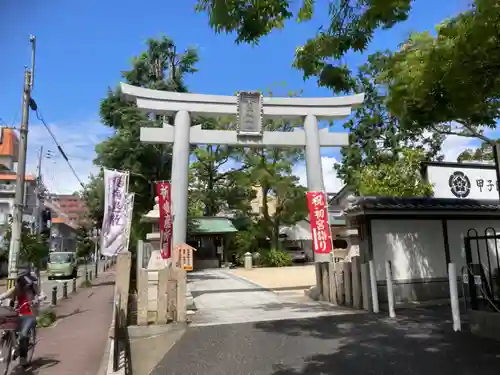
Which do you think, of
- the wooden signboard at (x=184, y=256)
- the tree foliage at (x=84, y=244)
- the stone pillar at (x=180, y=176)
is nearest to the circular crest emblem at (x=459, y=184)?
the stone pillar at (x=180, y=176)

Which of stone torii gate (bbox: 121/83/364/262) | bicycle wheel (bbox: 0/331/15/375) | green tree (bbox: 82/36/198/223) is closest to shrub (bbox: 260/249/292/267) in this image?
green tree (bbox: 82/36/198/223)

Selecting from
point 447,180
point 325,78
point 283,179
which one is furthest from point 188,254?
point 283,179

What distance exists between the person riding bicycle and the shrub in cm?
2423

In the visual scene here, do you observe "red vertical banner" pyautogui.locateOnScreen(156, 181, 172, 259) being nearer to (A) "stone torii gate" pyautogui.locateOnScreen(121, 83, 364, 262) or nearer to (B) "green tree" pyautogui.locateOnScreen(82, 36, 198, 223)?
(A) "stone torii gate" pyautogui.locateOnScreen(121, 83, 364, 262)

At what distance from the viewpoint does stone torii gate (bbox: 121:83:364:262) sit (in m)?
14.4

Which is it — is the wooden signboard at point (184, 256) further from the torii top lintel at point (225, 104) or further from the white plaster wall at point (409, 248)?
the white plaster wall at point (409, 248)

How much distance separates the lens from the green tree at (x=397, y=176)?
63.8ft

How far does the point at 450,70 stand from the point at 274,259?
83.1ft

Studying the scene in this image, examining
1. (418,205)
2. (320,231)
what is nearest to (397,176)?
(320,231)

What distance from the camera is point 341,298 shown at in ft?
37.5

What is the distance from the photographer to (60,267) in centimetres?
3033

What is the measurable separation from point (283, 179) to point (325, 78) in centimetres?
2413

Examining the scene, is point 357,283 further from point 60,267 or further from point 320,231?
point 60,267

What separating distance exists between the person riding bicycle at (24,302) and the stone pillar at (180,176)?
642cm
